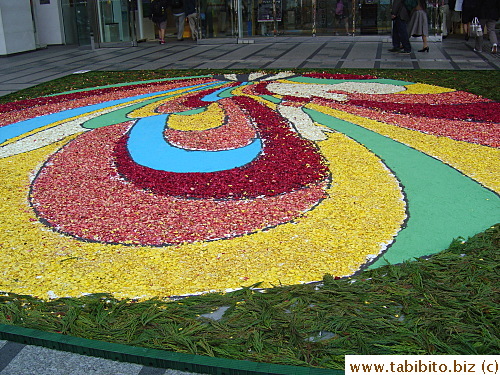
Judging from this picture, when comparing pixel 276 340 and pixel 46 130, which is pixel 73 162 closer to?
pixel 46 130

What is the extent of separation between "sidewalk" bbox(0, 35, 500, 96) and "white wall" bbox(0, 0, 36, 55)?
388mm

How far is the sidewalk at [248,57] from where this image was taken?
13430mm

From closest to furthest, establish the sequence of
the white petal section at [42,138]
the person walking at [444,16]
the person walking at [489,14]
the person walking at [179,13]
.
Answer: the white petal section at [42,138]
the person walking at [489,14]
the person walking at [444,16]
the person walking at [179,13]


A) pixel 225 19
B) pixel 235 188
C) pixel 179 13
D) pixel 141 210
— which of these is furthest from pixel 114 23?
pixel 141 210

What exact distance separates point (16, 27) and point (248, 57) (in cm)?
735

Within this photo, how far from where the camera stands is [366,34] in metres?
20.0

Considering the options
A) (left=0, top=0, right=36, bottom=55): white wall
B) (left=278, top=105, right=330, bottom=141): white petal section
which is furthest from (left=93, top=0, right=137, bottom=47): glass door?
(left=278, top=105, right=330, bottom=141): white petal section

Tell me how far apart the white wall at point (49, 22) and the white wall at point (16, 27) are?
52.2 inches

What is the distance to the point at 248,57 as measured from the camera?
51.3ft

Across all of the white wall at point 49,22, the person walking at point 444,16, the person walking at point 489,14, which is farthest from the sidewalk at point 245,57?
the white wall at point 49,22

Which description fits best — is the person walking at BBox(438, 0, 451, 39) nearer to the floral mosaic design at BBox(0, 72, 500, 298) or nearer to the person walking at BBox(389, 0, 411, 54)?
the person walking at BBox(389, 0, 411, 54)

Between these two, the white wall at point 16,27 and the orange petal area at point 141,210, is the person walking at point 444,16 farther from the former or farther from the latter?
the orange petal area at point 141,210

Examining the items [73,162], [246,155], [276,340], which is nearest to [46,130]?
[73,162]

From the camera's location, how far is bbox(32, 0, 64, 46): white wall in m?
20.5
